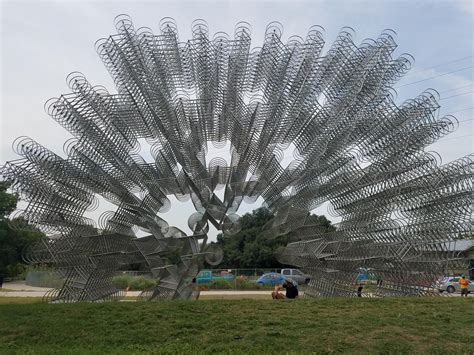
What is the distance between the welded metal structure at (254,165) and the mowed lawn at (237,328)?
4.49 metres

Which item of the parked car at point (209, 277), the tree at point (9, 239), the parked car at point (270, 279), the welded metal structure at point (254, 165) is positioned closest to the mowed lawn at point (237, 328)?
the welded metal structure at point (254, 165)

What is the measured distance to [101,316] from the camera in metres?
11.4

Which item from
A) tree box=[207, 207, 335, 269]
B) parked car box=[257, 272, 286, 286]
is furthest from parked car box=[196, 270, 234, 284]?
tree box=[207, 207, 335, 269]

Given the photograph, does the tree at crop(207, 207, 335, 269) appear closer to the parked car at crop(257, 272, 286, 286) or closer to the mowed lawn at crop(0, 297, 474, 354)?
the parked car at crop(257, 272, 286, 286)

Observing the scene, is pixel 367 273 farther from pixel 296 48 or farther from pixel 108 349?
pixel 108 349

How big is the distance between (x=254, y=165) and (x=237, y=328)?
858 cm

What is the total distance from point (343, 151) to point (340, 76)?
269 centimetres

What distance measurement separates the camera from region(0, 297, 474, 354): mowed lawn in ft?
29.7

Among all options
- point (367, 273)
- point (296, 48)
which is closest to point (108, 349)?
point (367, 273)

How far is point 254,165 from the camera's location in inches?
708

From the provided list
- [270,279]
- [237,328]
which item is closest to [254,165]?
[237,328]

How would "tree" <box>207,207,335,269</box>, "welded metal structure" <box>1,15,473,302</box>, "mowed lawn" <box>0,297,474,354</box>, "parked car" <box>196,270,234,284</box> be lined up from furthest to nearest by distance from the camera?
"tree" <box>207,207,335,269</box>
"parked car" <box>196,270,234,284</box>
"welded metal structure" <box>1,15,473,302</box>
"mowed lawn" <box>0,297,474,354</box>

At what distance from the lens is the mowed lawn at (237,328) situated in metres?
9.05

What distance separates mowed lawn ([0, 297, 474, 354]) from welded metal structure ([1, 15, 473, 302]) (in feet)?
14.7
